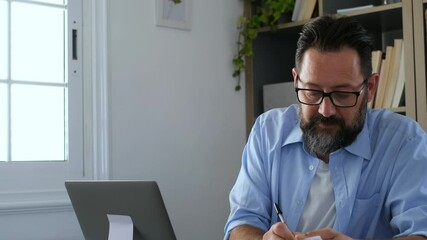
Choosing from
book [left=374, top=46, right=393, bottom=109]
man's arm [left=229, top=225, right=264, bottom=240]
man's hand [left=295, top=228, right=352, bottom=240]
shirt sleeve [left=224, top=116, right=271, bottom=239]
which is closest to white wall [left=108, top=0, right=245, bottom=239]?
book [left=374, top=46, right=393, bottom=109]

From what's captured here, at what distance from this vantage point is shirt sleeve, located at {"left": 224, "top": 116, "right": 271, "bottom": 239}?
1810 millimetres

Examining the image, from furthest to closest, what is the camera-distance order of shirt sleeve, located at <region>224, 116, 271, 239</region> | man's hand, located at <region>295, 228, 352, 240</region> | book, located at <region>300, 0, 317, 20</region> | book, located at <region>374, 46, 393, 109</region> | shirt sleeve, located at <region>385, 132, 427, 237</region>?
1. book, located at <region>300, 0, 317, 20</region>
2. book, located at <region>374, 46, 393, 109</region>
3. shirt sleeve, located at <region>224, 116, 271, 239</region>
4. shirt sleeve, located at <region>385, 132, 427, 237</region>
5. man's hand, located at <region>295, 228, 352, 240</region>

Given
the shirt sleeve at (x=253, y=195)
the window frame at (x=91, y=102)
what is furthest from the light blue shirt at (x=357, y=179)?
the window frame at (x=91, y=102)

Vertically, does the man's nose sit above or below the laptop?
above

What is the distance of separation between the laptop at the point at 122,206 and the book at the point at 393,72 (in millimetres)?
1432

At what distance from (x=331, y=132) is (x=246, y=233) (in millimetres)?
366

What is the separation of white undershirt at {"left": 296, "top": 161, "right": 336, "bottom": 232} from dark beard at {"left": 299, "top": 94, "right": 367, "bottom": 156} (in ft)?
0.28

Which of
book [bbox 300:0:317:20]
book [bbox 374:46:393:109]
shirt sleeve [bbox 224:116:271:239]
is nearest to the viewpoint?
shirt sleeve [bbox 224:116:271:239]

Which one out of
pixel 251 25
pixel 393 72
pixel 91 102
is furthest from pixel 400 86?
pixel 91 102

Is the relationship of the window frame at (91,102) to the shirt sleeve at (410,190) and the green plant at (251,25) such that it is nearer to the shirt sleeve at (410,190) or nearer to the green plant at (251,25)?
the green plant at (251,25)

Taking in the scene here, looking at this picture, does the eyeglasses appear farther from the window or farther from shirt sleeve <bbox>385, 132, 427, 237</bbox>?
the window

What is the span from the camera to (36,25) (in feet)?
8.21

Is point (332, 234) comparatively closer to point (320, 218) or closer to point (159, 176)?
point (320, 218)

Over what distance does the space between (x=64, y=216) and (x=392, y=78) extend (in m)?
1.46
